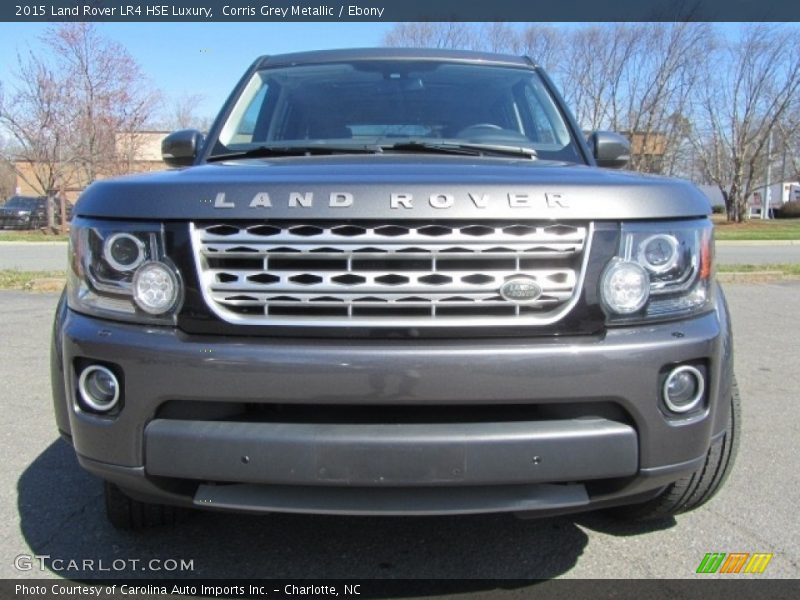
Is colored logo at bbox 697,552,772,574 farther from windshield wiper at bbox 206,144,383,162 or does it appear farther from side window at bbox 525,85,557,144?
windshield wiper at bbox 206,144,383,162

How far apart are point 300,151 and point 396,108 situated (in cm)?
73

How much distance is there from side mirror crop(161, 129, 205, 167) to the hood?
1107 mm

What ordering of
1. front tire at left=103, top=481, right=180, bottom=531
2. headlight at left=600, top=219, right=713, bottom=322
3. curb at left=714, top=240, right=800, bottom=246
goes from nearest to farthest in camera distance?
headlight at left=600, top=219, right=713, bottom=322, front tire at left=103, top=481, right=180, bottom=531, curb at left=714, top=240, right=800, bottom=246

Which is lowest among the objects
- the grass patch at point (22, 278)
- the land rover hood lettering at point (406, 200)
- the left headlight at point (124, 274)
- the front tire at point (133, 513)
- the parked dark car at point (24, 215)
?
the parked dark car at point (24, 215)

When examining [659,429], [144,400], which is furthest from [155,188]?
[659,429]

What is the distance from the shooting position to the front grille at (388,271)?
6.52 feet

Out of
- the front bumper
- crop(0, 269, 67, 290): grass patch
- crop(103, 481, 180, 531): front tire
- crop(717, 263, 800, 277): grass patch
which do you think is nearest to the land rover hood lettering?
the front bumper

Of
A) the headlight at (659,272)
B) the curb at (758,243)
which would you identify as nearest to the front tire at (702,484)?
the headlight at (659,272)

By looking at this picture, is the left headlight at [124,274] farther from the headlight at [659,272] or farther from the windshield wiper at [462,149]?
the headlight at [659,272]

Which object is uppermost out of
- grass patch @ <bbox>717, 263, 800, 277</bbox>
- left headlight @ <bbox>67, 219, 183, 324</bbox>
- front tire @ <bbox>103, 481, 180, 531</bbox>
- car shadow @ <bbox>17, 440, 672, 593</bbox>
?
left headlight @ <bbox>67, 219, 183, 324</bbox>

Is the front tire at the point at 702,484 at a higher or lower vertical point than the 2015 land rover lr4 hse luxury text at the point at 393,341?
lower

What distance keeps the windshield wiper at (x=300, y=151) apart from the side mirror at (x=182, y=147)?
0.31 metres

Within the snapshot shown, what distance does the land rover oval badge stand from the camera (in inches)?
78.4

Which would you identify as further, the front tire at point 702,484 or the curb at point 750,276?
the curb at point 750,276
